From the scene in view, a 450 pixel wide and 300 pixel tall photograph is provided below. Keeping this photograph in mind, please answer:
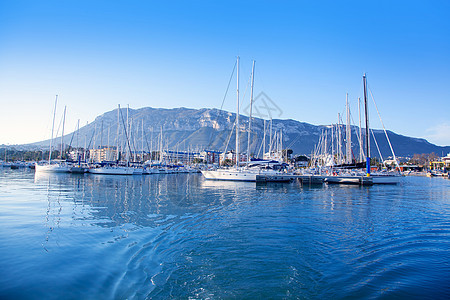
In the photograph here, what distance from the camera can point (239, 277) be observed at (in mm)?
6617

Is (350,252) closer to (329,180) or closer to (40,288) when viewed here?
(40,288)

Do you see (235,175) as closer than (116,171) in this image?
Yes

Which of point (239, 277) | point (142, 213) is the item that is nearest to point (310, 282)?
point (239, 277)

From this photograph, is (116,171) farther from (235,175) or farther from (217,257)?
(217,257)

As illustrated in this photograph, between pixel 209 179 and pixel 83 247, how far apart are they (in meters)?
40.2

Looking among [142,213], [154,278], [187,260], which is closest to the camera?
[154,278]

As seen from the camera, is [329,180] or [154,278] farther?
[329,180]

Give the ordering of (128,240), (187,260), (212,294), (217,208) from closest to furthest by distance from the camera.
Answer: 1. (212,294)
2. (187,260)
3. (128,240)
4. (217,208)

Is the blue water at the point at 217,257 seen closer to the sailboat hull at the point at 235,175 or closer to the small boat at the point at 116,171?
the sailboat hull at the point at 235,175

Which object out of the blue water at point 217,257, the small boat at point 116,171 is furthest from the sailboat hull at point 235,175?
the blue water at point 217,257

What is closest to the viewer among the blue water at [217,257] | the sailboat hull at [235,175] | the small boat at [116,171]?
the blue water at [217,257]

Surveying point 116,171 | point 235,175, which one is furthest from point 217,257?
point 116,171

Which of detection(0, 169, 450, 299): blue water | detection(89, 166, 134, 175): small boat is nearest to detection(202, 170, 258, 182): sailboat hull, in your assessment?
detection(89, 166, 134, 175): small boat

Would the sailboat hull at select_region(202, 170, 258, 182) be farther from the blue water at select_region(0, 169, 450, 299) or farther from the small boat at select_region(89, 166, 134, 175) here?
the blue water at select_region(0, 169, 450, 299)
